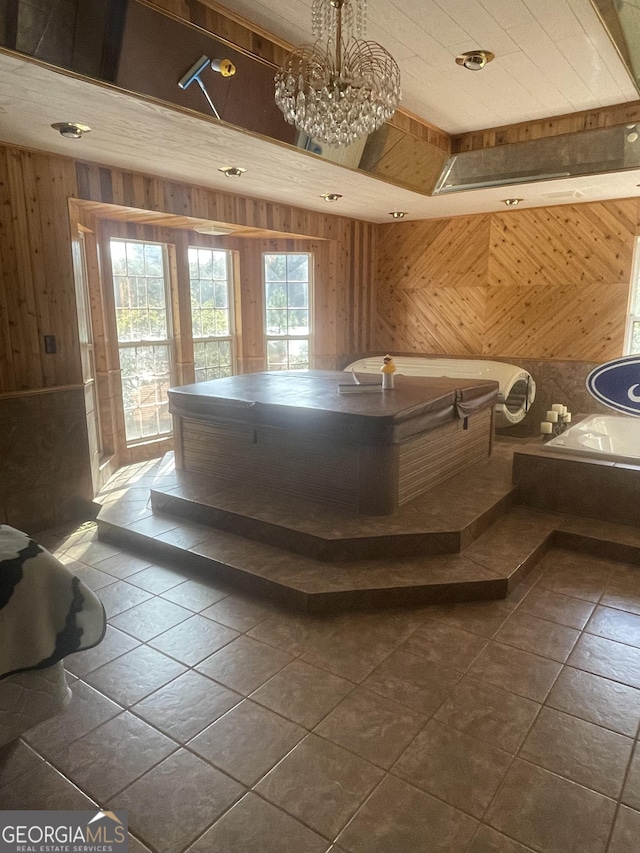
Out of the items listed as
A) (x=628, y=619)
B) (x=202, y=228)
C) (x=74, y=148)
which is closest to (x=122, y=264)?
(x=202, y=228)

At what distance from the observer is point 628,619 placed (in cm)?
281

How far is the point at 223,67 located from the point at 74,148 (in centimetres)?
158

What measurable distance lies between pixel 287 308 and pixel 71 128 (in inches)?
147

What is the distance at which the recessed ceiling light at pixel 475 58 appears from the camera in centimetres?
298

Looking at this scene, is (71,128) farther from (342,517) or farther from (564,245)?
(564,245)

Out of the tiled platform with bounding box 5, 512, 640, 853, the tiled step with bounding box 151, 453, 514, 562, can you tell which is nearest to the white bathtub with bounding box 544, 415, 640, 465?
the tiled step with bounding box 151, 453, 514, 562

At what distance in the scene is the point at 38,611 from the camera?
6.26ft

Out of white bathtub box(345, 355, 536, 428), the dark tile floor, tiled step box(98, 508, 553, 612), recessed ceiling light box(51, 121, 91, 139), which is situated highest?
recessed ceiling light box(51, 121, 91, 139)

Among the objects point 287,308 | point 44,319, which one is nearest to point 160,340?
point 287,308

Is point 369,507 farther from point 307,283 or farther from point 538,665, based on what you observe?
point 307,283

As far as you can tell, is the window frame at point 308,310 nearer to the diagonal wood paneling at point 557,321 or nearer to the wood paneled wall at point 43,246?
the wood paneled wall at point 43,246

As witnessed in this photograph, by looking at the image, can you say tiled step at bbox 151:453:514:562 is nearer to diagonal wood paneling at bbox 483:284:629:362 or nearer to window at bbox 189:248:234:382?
window at bbox 189:248:234:382

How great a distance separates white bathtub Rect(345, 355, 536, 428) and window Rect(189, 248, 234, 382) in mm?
1562

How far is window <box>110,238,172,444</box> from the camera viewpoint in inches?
208
